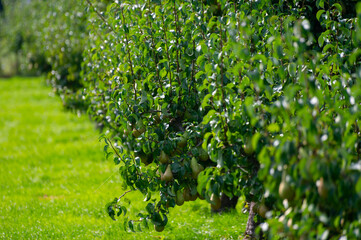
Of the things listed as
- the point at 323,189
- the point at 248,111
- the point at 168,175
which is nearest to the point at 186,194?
the point at 168,175

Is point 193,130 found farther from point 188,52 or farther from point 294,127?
point 294,127

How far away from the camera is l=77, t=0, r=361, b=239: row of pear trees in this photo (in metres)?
2.26

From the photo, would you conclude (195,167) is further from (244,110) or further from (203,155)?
(244,110)

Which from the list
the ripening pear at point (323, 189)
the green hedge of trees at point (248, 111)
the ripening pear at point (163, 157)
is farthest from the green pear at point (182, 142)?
the ripening pear at point (323, 189)

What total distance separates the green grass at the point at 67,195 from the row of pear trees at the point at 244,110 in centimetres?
95

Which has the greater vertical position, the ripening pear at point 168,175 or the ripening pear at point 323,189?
the ripening pear at point 323,189

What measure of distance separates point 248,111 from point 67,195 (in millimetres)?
5227

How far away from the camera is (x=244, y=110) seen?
285 centimetres

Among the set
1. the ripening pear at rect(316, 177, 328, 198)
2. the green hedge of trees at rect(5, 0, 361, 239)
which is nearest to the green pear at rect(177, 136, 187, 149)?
the green hedge of trees at rect(5, 0, 361, 239)

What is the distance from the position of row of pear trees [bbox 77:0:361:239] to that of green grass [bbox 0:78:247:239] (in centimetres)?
95

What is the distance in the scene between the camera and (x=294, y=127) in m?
2.78

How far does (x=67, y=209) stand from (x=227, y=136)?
382 centimetres

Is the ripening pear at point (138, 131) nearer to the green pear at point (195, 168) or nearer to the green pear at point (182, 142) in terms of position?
the green pear at point (182, 142)

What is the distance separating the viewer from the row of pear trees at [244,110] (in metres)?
2.26
